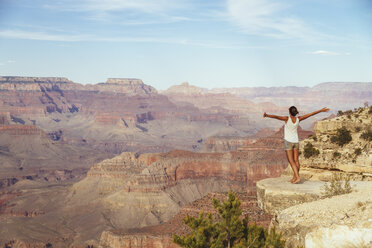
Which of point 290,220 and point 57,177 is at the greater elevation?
point 290,220

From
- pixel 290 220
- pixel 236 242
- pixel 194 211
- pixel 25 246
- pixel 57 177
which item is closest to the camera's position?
pixel 290 220

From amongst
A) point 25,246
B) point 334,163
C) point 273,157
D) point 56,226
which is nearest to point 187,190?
point 273,157

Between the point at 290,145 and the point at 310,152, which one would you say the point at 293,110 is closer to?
the point at 290,145

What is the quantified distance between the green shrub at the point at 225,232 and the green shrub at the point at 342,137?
6.57 metres

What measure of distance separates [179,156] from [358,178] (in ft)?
291

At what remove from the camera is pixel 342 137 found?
21.1 meters

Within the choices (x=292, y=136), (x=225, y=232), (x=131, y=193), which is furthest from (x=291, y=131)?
(x=131, y=193)

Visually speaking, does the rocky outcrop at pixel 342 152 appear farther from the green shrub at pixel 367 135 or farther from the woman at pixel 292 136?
the woman at pixel 292 136

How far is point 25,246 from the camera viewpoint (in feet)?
254

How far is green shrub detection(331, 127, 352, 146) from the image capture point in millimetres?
21000

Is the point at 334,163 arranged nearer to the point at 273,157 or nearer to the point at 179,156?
the point at 273,157

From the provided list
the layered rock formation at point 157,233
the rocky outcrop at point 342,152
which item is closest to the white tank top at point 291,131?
the rocky outcrop at point 342,152

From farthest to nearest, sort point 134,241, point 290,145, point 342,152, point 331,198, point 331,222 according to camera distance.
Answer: point 134,241 → point 342,152 → point 290,145 → point 331,198 → point 331,222

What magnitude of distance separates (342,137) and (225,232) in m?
7.69
